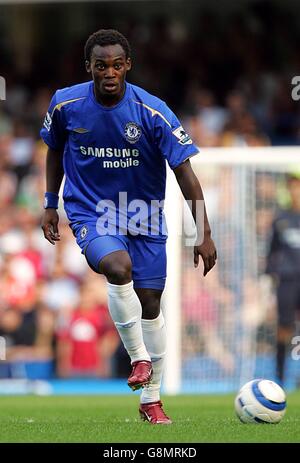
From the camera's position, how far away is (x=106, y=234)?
8.05m

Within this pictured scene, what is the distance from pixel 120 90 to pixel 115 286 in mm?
1336

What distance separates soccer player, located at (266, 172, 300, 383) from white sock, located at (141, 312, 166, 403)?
6.11 meters

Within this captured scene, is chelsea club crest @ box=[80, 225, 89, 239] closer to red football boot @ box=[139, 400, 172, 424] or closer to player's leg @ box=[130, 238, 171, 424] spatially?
player's leg @ box=[130, 238, 171, 424]

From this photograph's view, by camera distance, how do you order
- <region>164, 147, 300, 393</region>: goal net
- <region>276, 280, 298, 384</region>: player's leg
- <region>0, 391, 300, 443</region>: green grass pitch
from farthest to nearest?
<region>164, 147, 300, 393</region>: goal net, <region>276, 280, 298, 384</region>: player's leg, <region>0, 391, 300, 443</region>: green grass pitch

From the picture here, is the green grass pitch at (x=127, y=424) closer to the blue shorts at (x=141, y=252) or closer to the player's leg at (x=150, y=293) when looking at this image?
the player's leg at (x=150, y=293)

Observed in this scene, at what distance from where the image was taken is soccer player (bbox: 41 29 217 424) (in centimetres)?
789

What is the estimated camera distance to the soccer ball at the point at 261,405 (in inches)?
323

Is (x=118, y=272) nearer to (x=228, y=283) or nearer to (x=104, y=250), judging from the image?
(x=104, y=250)

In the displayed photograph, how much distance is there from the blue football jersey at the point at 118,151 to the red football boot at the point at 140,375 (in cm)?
100

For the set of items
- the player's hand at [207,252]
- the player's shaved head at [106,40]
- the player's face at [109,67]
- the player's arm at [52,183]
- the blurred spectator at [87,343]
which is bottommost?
the blurred spectator at [87,343]

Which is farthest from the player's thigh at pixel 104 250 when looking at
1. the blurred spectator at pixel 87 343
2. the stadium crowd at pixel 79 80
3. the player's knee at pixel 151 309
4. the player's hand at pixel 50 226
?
the blurred spectator at pixel 87 343

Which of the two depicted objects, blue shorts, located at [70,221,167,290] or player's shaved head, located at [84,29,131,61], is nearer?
player's shaved head, located at [84,29,131,61]

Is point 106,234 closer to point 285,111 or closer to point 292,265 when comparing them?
point 292,265

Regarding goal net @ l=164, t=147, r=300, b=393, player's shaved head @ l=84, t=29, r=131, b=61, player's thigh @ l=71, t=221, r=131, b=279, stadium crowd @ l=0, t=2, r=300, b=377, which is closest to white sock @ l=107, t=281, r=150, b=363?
player's thigh @ l=71, t=221, r=131, b=279
